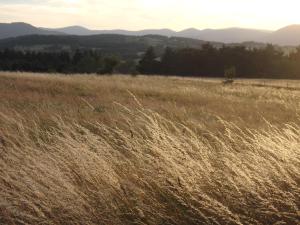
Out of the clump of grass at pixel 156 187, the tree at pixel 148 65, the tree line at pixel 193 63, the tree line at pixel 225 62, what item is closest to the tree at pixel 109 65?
the tree line at pixel 193 63

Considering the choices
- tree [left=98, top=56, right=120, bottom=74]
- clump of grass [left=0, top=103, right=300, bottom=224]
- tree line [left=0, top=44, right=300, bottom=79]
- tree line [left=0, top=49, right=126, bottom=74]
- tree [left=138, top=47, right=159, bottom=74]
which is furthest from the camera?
tree [left=138, top=47, right=159, bottom=74]

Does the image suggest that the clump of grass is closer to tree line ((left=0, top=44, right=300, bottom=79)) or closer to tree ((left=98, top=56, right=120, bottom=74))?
tree ((left=98, top=56, right=120, bottom=74))

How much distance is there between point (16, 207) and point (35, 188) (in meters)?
0.25

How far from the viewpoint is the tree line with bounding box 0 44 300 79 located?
77938 mm

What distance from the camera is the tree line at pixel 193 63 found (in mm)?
77938

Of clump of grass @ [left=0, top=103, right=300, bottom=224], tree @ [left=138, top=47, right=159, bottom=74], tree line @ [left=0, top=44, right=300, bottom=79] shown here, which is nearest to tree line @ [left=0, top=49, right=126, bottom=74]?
tree line @ [left=0, top=44, right=300, bottom=79]

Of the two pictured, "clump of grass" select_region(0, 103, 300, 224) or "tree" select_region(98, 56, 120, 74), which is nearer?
"clump of grass" select_region(0, 103, 300, 224)

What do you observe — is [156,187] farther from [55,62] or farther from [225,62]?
[55,62]

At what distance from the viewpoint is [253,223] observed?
3.97 meters

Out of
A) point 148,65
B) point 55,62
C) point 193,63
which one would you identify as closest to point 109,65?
point 148,65

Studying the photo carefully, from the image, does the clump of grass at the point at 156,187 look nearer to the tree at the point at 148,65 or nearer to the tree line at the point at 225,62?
the tree line at the point at 225,62

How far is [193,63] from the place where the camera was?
84125mm

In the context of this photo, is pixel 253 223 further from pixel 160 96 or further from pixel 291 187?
pixel 160 96

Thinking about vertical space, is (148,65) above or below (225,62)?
below
